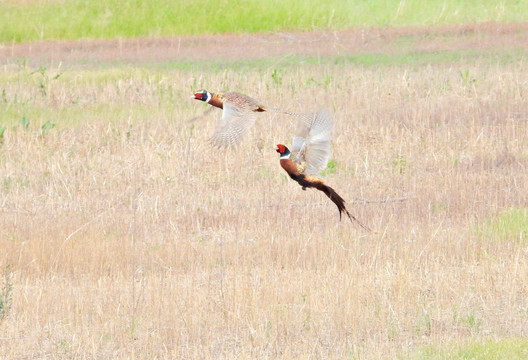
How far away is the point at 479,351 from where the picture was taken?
5453 millimetres

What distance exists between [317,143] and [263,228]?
2.84 m

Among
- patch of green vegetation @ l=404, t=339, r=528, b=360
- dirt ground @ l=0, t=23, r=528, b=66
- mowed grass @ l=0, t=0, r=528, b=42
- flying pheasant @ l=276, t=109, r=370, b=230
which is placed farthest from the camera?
mowed grass @ l=0, t=0, r=528, b=42

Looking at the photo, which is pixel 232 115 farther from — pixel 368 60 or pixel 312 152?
pixel 368 60

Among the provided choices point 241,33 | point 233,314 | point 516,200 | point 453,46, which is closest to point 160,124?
point 516,200

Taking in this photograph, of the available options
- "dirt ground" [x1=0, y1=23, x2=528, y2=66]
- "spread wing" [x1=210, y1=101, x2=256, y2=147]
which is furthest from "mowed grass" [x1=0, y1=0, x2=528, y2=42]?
"spread wing" [x1=210, y1=101, x2=256, y2=147]

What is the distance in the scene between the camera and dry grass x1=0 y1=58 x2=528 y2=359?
20.2 ft

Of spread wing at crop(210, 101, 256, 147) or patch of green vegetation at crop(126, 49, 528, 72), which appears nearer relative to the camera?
spread wing at crop(210, 101, 256, 147)

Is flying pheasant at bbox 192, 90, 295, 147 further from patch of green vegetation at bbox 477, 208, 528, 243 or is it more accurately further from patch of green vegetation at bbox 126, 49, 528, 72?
patch of green vegetation at bbox 126, 49, 528, 72

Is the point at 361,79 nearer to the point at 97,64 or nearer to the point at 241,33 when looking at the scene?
the point at 97,64

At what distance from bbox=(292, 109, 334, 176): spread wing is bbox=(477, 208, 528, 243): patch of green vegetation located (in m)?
2.63

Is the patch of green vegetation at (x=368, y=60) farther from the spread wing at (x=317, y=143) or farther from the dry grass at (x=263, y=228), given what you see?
the spread wing at (x=317, y=143)

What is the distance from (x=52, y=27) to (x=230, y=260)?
23125 mm

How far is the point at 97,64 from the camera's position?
72.5 ft

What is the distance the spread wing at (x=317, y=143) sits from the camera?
20.0 feet
